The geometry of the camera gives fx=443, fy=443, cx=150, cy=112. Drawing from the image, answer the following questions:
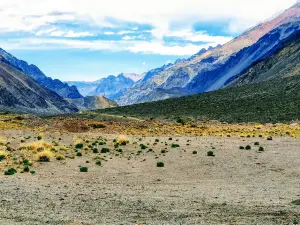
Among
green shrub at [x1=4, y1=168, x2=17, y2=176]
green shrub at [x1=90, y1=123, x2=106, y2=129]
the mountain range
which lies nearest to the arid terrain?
green shrub at [x1=4, y1=168, x2=17, y2=176]

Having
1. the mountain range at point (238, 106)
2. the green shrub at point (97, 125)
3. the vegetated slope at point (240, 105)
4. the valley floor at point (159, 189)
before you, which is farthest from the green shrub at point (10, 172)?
the vegetated slope at point (240, 105)

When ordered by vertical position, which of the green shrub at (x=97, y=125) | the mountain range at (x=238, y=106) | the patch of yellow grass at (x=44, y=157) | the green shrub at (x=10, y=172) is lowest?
the green shrub at (x=10, y=172)

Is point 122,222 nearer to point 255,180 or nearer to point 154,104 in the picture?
point 255,180

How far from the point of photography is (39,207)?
21.2 m

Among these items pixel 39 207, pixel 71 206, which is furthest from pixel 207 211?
pixel 39 207

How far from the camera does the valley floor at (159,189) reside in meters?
19.2

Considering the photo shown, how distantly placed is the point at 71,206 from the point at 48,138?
3779cm

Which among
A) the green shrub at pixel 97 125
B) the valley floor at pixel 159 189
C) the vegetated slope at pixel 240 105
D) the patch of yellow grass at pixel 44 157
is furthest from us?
the vegetated slope at pixel 240 105

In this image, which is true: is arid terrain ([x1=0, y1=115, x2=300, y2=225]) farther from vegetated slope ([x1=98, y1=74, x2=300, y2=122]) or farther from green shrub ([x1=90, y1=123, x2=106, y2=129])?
vegetated slope ([x1=98, y1=74, x2=300, y2=122])

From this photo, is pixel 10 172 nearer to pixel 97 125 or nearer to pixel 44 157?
pixel 44 157

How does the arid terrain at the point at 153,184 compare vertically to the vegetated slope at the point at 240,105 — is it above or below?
below

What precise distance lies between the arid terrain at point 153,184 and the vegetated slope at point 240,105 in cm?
4688

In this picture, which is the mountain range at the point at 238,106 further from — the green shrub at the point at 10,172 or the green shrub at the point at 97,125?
the green shrub at the point at 10,172

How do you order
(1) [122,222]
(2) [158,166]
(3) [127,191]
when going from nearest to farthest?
→ 1. (1) [122,222]
2. (3) [127,191]
3. (2) [158,166]
